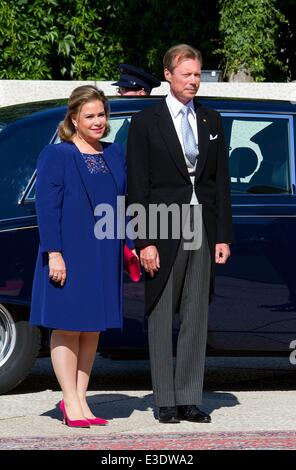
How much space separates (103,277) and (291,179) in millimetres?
1629

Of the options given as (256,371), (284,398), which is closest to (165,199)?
(284,398)

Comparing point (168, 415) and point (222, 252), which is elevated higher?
point (222, 252)

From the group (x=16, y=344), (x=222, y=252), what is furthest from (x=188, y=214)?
(x=16, y=344)

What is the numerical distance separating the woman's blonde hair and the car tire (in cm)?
132

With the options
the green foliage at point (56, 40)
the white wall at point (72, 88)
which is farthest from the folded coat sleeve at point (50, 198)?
the green foliage at point (56, 40)

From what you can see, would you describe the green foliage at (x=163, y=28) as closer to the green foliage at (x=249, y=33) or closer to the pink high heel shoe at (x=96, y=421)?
the green foliage at (x=249, y=33)

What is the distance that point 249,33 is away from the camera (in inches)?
758

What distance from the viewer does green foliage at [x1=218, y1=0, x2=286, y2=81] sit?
19.2 meters

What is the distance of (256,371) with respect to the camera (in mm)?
9906

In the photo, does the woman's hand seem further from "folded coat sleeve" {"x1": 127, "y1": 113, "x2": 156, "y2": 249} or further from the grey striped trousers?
the grey striped trousers

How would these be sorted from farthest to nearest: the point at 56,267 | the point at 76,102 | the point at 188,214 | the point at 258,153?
1. the point at 258,153
2. the point at 188,214
3. the point at 76,102
4. the point at 56,267

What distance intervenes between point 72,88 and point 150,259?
387 inches

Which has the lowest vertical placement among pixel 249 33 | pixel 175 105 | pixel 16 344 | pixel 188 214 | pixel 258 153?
pixel 16 344

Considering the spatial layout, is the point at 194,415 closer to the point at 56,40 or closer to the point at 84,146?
the point at 84,146
